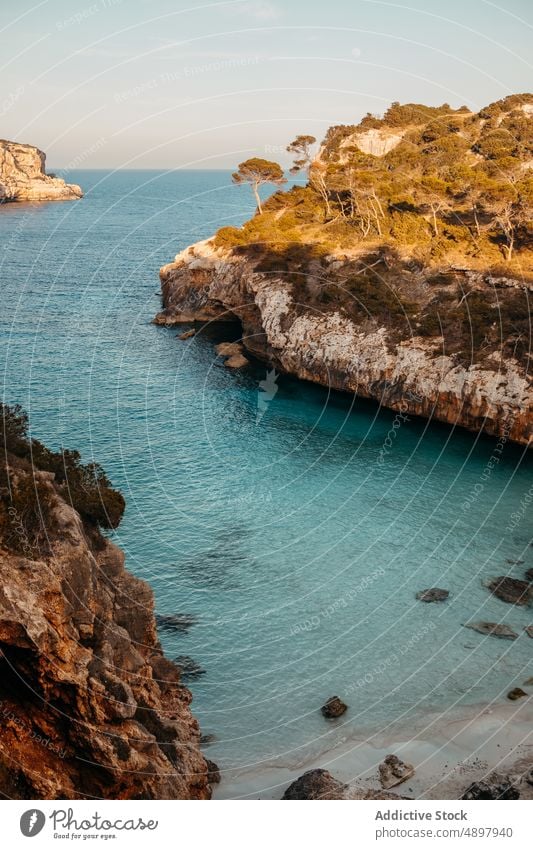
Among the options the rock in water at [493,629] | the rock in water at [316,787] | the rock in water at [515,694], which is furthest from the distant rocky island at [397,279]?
the rock in water at [316,787]

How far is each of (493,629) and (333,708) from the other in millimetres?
11680

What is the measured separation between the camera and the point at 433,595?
47.1 m

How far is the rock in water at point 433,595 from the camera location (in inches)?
1845

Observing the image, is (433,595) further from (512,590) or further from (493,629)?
(512,590)

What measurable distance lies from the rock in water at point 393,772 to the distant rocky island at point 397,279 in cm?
3875

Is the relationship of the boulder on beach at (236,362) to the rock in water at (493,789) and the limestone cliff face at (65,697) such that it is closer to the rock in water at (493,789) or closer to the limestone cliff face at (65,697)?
the rock in water at (493,789)

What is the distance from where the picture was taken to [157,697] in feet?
100

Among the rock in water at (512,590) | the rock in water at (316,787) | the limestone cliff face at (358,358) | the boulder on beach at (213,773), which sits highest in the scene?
the limestone cliff face at (358,358)

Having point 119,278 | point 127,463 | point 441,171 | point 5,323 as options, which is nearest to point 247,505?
point 127,463

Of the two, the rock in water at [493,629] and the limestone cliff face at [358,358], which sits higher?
the limestone cliff face at [358,358]

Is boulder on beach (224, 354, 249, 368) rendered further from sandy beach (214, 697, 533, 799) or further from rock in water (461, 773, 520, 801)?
rock in water (461, 773, 520, 801)

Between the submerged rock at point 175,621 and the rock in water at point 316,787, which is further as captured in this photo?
the submerged rock at point 175,621

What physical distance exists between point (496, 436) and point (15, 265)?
10137cm

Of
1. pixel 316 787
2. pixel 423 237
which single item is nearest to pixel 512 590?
pixel 316 787
